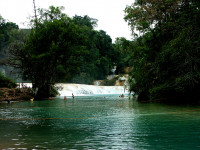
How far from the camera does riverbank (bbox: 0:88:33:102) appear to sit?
110ft

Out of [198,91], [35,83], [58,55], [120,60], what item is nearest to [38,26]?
[58,55]

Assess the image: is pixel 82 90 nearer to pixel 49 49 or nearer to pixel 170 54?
pixel 49 49

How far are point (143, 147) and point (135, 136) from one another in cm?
163

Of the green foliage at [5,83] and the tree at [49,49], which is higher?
the tree at [49,49]

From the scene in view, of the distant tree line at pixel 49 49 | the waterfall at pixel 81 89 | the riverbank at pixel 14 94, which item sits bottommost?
the riverbank at pixel 14 94

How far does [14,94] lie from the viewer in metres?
34.6

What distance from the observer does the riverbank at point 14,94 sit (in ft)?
110

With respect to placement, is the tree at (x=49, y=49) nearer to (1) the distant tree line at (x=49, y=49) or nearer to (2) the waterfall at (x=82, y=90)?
(1) the distant tree line at (x=49, y=49)

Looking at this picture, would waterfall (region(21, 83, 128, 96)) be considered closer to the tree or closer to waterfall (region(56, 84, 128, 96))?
waterfall (region(56, 84, 128, 96))

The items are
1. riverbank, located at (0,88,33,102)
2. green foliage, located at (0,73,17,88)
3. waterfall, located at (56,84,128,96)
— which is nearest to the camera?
riverbank, located at (0,88,33,102)

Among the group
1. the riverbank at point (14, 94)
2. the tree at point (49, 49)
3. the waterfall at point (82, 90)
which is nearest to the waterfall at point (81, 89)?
the waterfall at point (82, 90)

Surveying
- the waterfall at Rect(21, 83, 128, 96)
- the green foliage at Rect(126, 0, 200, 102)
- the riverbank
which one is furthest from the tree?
the waterfall at Rect(21, 83, 128, 96)

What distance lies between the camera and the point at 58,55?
3900cm

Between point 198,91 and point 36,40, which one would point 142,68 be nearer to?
point 198,91
